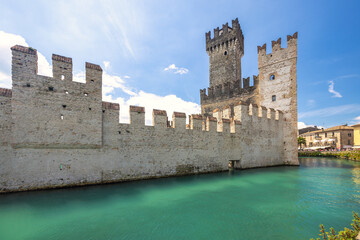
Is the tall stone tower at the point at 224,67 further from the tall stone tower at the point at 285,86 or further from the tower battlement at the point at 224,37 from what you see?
the tall stone tower at the point at 285,86

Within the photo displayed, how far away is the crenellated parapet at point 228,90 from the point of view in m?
22.8

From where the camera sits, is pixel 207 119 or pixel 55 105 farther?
pixel 207 119

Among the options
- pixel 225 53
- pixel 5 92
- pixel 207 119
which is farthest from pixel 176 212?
pixel 225 53

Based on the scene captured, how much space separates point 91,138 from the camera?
Result: 956 cm

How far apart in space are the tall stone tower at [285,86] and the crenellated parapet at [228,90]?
2.27 meters

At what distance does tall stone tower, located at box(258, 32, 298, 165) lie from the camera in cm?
1866

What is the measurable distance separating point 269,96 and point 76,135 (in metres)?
20.7

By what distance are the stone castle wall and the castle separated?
0.12 feet

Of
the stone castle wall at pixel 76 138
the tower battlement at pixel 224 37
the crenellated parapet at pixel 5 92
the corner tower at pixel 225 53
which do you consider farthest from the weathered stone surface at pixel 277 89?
the crenellated parapet at pixel 5 92

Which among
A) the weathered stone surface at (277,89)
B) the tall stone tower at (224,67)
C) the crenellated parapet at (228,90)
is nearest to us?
the weathered stone surface at (277,89)

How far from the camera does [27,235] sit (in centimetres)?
473

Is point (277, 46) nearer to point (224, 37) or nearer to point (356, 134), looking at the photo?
point (224, 37)

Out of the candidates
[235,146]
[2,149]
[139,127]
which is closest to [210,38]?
[235,146]

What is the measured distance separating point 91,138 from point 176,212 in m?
6.58
